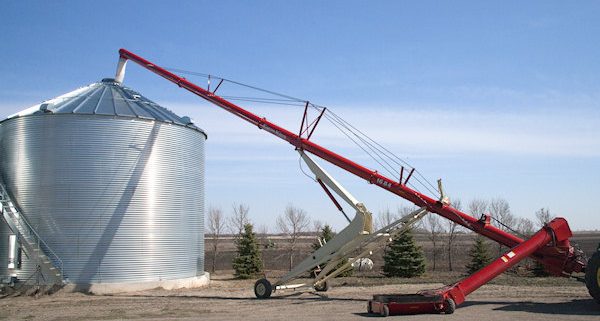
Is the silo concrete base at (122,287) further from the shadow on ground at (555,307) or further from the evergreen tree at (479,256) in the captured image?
the evergreen tree at (479,256)

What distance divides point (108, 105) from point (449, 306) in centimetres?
1905

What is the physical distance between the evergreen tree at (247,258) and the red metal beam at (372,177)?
1397cm

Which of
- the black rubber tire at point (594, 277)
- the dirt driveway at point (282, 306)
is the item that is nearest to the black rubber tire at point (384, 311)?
the dirt driveway at point (282, 306)

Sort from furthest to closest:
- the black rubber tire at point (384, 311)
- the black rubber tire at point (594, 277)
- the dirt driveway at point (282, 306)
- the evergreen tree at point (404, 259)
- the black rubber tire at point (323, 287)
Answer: the evergreen tree at point (404, 259) < the black rubber tire at point (323, 287) < the dirt driveway at point (282, 306) < the black rubber tire at point (594, 277) < the black rubber tire at point (384, 311)

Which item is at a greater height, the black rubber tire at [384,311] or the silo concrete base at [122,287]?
the silo concrete base at [122,287]

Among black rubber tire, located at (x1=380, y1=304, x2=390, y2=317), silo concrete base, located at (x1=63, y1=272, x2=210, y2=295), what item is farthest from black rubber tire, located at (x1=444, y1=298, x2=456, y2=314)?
silo concrete base, located at (x1=63, y1=272, x2=210, y2=295)

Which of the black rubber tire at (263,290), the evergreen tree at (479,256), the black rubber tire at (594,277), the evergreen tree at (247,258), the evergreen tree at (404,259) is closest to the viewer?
the black rubber tire at (594,277)

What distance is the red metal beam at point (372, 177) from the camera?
19781 mm

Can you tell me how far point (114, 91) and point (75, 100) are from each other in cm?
221

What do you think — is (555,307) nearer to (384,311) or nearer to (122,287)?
(384,311)

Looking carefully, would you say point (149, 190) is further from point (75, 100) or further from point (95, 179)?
point (75, 100)

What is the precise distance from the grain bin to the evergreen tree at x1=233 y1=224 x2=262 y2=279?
7.87 m

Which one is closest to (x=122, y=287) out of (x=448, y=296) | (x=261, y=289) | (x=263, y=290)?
(x=261, y=289)

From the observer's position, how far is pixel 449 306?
1669 centimetres
